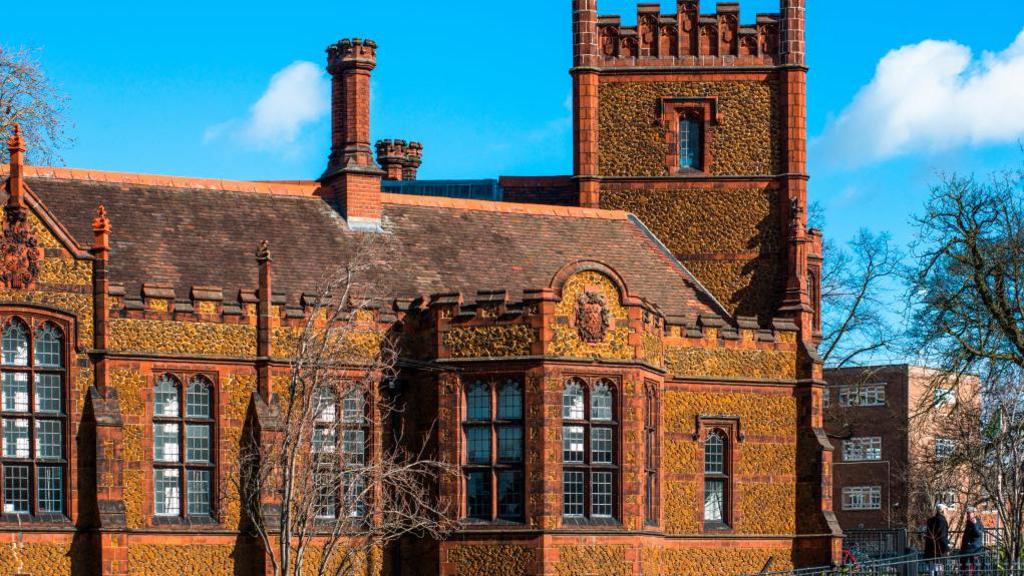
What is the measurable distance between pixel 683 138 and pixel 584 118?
2273 mm

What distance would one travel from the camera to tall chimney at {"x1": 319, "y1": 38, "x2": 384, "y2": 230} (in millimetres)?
41031

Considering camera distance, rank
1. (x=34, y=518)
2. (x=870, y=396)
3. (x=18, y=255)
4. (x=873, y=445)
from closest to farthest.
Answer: (x=34, y=518) < (x=18, y=255) < (x=873, y=445) < (x=870, y=396)

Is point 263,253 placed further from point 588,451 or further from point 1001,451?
point 1001,451

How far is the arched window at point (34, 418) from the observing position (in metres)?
34.4

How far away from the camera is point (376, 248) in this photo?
39969 millimetres

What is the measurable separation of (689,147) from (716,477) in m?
8.84

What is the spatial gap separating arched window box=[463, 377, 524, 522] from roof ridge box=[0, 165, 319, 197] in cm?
714

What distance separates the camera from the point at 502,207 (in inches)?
1721

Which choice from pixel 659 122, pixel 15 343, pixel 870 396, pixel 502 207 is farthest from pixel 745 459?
pixel 870 396

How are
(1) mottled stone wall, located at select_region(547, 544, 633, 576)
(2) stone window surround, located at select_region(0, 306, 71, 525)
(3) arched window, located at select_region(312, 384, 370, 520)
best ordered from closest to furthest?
(3) arched window, located at select_region(312, 384, 370, 520) < (2) stone window surround, located at select_region(0, 306, 71, 525) < (1) mottled stone wall, located at select_region(547, 544, 633, 576)

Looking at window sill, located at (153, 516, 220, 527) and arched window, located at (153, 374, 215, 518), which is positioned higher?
arched window, located at (153, 374, 215, 518)

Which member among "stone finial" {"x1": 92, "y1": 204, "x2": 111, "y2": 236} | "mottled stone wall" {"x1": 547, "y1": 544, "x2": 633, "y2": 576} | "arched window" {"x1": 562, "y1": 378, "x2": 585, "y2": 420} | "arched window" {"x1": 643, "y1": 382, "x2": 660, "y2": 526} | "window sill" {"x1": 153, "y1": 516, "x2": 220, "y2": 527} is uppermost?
"stone finial" {"x1": 92, "y1": 204, "x2": 111, "y2": 236}

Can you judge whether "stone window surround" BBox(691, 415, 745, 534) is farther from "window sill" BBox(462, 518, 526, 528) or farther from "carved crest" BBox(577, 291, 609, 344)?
"window sill" BBox(462, 518, 526, 528)

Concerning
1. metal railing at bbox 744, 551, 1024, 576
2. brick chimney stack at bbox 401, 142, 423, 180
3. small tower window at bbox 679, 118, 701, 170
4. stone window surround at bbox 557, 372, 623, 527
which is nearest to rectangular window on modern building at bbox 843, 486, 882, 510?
brick chimney stack at bbox 401, 142, 423, 180
